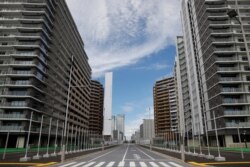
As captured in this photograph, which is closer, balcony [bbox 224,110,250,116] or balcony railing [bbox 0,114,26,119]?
balcony railing [bbox 0,114,26,119]

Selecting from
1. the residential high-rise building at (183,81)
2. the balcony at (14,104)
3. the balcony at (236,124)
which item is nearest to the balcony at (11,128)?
the balcony at (14,104)

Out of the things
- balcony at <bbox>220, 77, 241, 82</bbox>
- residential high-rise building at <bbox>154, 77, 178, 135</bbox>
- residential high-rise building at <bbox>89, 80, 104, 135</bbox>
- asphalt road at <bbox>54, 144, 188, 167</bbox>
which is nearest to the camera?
asphalt road at <bbox>54, 144, 188, 167</bbox>

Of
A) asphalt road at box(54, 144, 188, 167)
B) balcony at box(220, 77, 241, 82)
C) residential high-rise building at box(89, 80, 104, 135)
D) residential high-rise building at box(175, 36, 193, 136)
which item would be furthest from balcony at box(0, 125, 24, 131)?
residential high-rise building at box(89, 80, 104, 135)

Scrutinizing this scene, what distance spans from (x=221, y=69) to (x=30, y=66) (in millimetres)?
53153

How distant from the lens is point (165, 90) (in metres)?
176

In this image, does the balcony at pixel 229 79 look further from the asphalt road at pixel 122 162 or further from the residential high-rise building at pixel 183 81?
the asphalt road at pixel 122 162

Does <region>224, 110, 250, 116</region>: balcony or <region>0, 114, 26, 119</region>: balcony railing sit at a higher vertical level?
<region>224, 110, 250, 116</region>: balcony

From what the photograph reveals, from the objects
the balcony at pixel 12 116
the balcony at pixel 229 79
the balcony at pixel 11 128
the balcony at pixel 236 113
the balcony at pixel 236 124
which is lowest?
the balcony at pixel 11 128

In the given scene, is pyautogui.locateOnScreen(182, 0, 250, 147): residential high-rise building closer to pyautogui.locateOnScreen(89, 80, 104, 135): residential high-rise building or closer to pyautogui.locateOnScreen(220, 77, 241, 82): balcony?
pyautogui.locateOnScreen(220, 77, 241, 82): balcony

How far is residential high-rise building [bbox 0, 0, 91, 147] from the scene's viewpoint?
64188 millimetres

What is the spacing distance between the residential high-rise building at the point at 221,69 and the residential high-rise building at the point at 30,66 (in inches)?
1548

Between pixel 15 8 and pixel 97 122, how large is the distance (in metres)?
119

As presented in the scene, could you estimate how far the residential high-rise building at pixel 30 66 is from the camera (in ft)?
211

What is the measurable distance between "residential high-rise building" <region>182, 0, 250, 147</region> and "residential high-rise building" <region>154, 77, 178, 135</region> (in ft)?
234
